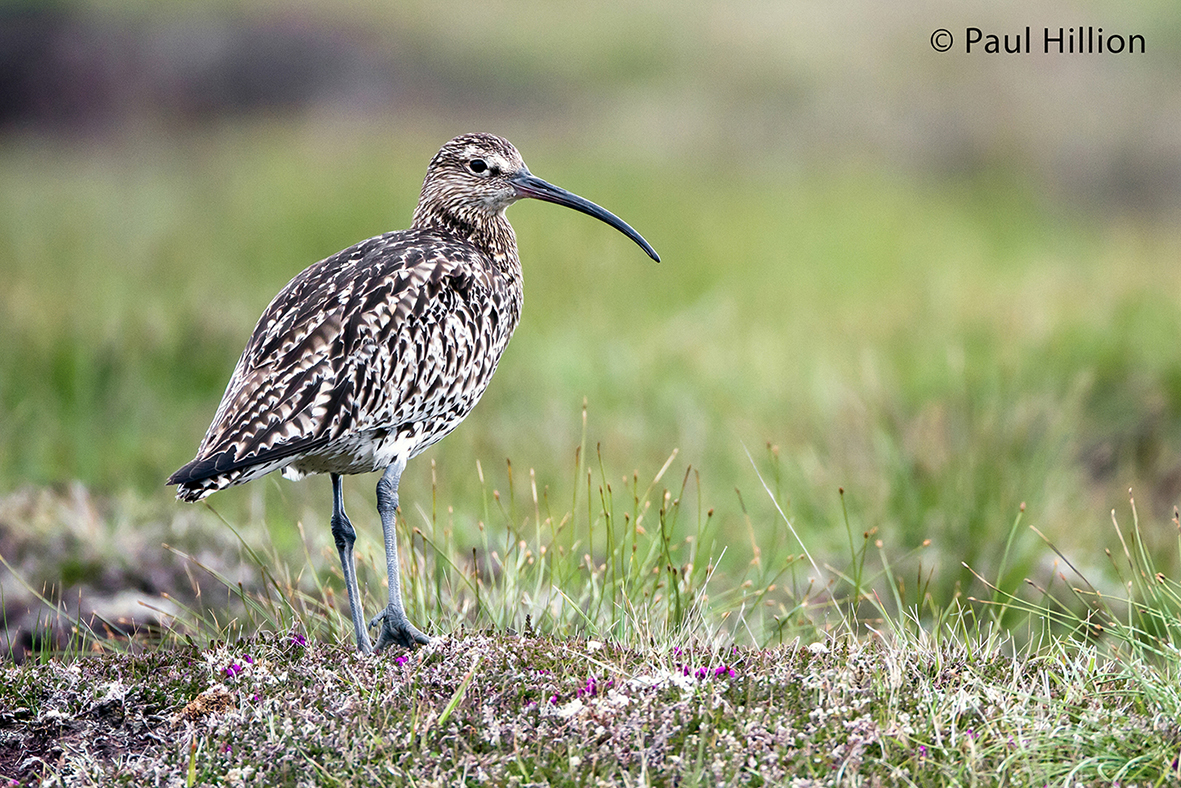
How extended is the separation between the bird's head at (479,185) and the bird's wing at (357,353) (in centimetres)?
44

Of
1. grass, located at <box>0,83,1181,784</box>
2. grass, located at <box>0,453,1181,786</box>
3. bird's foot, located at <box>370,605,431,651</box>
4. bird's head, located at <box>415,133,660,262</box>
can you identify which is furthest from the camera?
bird's head, located at <box>415,133,660,262</box>

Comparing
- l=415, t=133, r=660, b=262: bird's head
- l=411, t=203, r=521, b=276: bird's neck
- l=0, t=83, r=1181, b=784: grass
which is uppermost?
l=415, t=133, r=660, b=262: bird's head

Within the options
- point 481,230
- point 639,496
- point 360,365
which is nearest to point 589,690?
point 360,365

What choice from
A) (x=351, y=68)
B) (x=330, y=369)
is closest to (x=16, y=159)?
(x=351, y=68)

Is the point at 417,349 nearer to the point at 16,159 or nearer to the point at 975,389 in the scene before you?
the point at 975,389

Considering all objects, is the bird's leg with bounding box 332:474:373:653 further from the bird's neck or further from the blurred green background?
the bird's neck

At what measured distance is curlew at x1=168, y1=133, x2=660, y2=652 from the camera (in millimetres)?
4586

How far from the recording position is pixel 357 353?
4.84m

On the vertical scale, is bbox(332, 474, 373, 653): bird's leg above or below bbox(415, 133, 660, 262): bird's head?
below

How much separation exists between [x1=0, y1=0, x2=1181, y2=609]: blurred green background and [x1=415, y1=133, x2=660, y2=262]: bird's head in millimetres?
1502

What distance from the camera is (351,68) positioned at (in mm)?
21344

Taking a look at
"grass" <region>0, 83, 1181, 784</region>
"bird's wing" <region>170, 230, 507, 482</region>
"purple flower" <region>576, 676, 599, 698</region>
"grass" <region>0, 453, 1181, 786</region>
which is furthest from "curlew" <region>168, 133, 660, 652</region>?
"purple flower" <region>576, 676, 599, 698</region>

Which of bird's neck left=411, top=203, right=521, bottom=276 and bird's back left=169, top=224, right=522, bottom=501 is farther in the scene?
bird's neck left=411, top=203, right=521, bottom=276

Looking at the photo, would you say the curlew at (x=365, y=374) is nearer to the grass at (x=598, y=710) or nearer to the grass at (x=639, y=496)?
the grass at (x=639, y=496)
